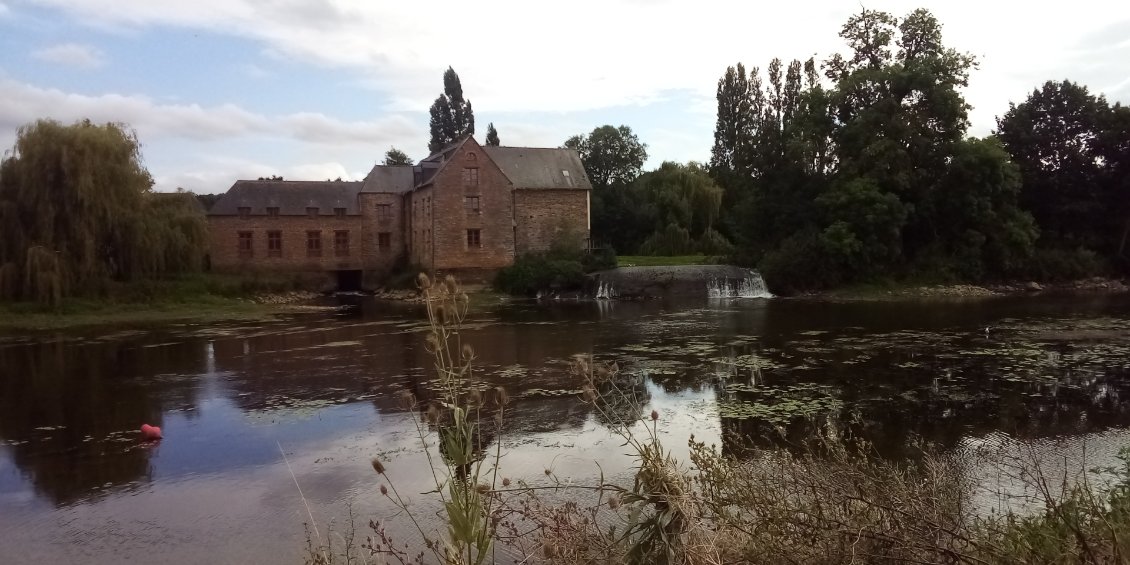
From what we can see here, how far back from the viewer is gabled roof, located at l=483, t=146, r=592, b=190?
42000mm

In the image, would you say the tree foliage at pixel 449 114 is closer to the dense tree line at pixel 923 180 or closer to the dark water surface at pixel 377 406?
the dense tree line at pixel 923 180

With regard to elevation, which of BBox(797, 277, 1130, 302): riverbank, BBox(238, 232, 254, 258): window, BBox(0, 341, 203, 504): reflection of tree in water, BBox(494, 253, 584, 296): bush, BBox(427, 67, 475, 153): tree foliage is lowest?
BBox(0, 341, 203, 504): reflection of tree in water

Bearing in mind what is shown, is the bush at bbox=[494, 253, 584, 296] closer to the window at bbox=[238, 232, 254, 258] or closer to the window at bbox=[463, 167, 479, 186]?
the window at bbox=[463, 167, 479, 186]

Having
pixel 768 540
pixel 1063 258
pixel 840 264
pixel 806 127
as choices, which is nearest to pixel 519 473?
pixel 768 540

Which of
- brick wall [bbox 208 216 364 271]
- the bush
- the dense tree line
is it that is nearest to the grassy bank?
brick wall [bbox 208 216 364 271]

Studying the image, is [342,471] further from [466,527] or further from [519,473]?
[466,527]

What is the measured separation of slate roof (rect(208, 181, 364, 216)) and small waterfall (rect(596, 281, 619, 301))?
16720mm

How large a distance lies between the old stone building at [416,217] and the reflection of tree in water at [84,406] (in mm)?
20354

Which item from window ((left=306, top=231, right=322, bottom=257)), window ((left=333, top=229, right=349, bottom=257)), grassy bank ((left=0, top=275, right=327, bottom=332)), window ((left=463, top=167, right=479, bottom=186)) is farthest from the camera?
window ((left=333, top=229, right=349, bottom=257))

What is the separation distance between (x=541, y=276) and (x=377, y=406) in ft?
83.3

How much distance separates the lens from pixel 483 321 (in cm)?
2598

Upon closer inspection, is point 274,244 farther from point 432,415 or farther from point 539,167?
point 432,415

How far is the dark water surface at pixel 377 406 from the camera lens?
24.6ft

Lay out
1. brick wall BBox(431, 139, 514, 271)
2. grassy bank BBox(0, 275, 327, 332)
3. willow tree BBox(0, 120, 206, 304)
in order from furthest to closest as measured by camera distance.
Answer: brick wall BBox(431, 139, 514, 271) → willow tree BBox(0, 120, 206, 304) → grassy bank BBox(0, 275, 327, 332)
